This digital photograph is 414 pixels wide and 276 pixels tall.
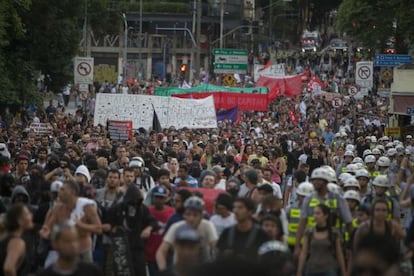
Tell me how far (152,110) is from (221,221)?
917 inches

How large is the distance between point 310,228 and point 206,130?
24.9 metres

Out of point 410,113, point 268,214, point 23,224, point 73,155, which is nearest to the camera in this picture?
point 23,224

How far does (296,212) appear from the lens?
46.4 feet

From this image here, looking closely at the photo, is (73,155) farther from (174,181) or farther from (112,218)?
(112,218)

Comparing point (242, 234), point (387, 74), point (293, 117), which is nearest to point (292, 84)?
point (293, 117)

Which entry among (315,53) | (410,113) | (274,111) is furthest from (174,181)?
(315,53)

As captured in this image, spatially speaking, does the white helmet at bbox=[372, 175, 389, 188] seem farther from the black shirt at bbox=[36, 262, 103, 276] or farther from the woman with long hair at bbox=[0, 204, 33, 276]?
the black shirt at bbox=[36, 262, 103, 276]

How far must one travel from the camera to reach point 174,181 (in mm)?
18016

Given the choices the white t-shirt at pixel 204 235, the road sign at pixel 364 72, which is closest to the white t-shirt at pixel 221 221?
the white t-shirt at pixel 204 235

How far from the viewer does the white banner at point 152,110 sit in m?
35.7

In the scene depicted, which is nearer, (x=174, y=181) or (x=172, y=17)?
(x=174, y=181)

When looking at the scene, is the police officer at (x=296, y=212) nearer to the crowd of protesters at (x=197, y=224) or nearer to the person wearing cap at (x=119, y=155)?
Result: the crowd of protesters at (x=197, y=224)

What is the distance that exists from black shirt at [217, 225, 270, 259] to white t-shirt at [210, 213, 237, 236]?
36.9 inches

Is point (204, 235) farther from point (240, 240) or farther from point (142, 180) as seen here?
point (142, 180)
